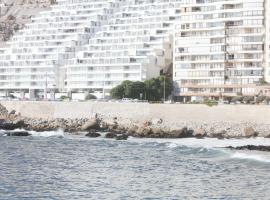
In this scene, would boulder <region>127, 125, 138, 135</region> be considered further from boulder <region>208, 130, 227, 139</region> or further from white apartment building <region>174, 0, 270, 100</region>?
white apartment building <region>174, 0, 270, 100</region>

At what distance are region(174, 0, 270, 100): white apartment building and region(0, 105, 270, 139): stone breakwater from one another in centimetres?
3170

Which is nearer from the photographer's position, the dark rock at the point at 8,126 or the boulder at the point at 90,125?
the boulder at the point at 90,125

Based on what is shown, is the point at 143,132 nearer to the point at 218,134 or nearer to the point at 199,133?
the point at 199,133

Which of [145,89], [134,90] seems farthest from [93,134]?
[145,89]

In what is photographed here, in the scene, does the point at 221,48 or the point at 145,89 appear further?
the point at 145,89

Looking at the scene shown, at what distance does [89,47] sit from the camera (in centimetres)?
15938

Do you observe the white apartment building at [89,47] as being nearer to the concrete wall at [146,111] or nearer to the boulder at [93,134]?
the concrete wall at [146,111]

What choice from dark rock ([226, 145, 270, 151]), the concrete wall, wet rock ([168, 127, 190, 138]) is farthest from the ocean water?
the concrete wall

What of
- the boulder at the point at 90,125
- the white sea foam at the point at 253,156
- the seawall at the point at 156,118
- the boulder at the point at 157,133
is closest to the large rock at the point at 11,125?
the seawall at the point at 156,118

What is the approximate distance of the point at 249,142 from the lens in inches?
3046

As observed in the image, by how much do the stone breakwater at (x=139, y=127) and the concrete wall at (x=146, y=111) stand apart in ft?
3.58

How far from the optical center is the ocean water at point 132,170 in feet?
137

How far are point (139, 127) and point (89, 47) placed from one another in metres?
69.7

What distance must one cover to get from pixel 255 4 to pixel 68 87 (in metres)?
51.5
